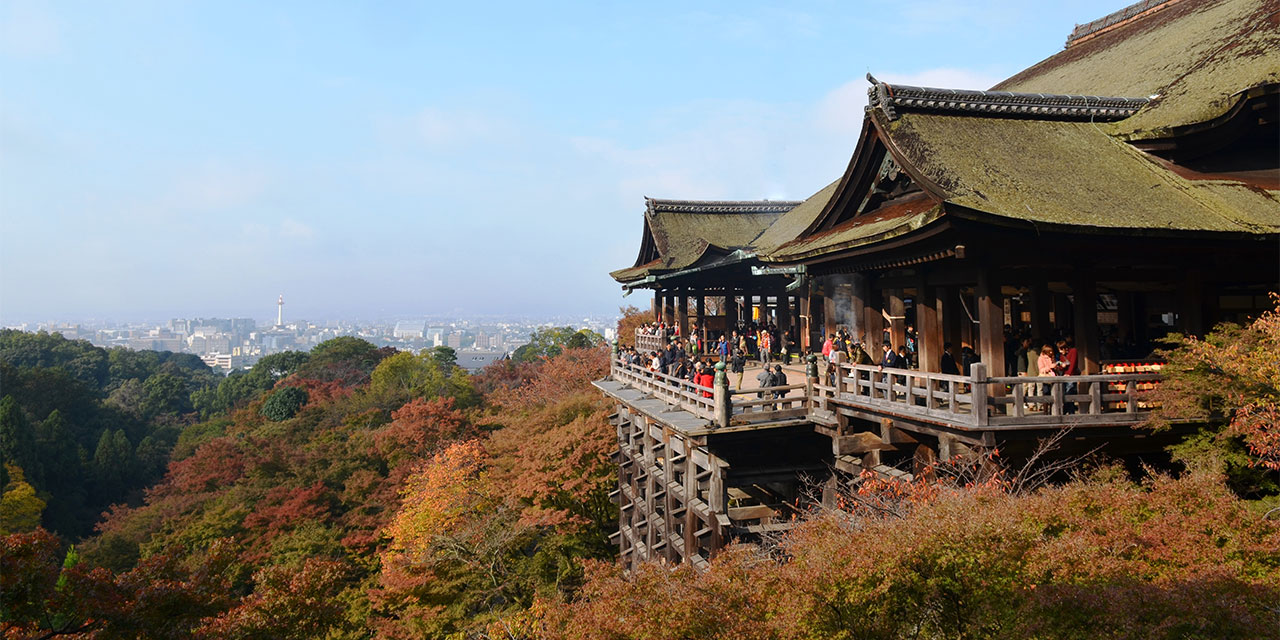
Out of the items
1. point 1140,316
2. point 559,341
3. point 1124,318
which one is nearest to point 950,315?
point 1124,318

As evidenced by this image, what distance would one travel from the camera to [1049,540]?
23.6ft

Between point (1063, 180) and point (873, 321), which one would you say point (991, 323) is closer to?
point (1063, 180)

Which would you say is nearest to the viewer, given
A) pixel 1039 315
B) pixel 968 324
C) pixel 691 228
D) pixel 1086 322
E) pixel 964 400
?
pixel 964 400

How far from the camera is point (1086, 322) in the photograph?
11031 mm

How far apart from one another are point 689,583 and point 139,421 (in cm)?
7140

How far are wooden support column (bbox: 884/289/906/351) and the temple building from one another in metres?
0.04

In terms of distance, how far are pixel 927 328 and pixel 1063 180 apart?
10.4ft

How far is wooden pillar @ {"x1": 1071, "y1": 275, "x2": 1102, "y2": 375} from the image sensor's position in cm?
1092

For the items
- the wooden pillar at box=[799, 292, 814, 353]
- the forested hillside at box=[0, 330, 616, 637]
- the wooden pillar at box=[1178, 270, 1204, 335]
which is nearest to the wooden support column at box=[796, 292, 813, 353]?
the wooden pillar at box=[799, 292, 814, 353]

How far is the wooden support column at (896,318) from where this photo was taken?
46.1 ft

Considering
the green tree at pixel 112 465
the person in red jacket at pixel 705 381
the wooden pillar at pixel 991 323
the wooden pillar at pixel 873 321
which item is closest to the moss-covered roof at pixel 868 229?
the wooden pillar at pixel 991 323

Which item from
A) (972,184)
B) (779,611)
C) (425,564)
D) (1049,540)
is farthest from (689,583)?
(425,564)

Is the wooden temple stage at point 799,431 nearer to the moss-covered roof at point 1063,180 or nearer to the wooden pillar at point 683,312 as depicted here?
the moss-covered roof at point 1063,180

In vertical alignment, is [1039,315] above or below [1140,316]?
above
